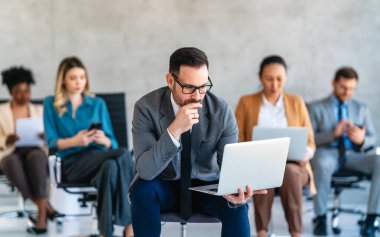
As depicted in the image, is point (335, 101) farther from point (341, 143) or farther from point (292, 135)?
point (292, 135)

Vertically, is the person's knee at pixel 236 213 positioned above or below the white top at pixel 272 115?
below

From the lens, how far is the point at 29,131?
621cm

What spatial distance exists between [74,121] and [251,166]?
2424 mm

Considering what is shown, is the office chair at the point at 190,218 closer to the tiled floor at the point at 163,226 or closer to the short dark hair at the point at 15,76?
the tiled floor at the point at 163,226

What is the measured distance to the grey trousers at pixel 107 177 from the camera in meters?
5.07

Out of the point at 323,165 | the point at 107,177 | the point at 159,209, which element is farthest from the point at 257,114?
the point at 159,209

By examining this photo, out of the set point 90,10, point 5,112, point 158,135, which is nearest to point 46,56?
point 90,10

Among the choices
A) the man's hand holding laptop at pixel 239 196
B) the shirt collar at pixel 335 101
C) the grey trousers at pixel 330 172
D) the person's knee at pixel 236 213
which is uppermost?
the shirt collar at pixel 335 101

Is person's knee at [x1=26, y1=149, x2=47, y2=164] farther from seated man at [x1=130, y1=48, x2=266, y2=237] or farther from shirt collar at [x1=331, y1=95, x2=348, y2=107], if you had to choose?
seated man at [x1=130, y1=48, x2=266, y2=237]

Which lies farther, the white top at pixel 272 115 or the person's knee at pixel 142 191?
the white top at pixel 272 115

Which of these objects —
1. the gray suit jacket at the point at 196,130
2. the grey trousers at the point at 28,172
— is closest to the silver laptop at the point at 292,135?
the gray suit jacket at the point at 196,130

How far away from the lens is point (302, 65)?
7.34 metres

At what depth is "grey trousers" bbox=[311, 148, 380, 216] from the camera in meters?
A: 5.84

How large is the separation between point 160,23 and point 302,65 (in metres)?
1.37
